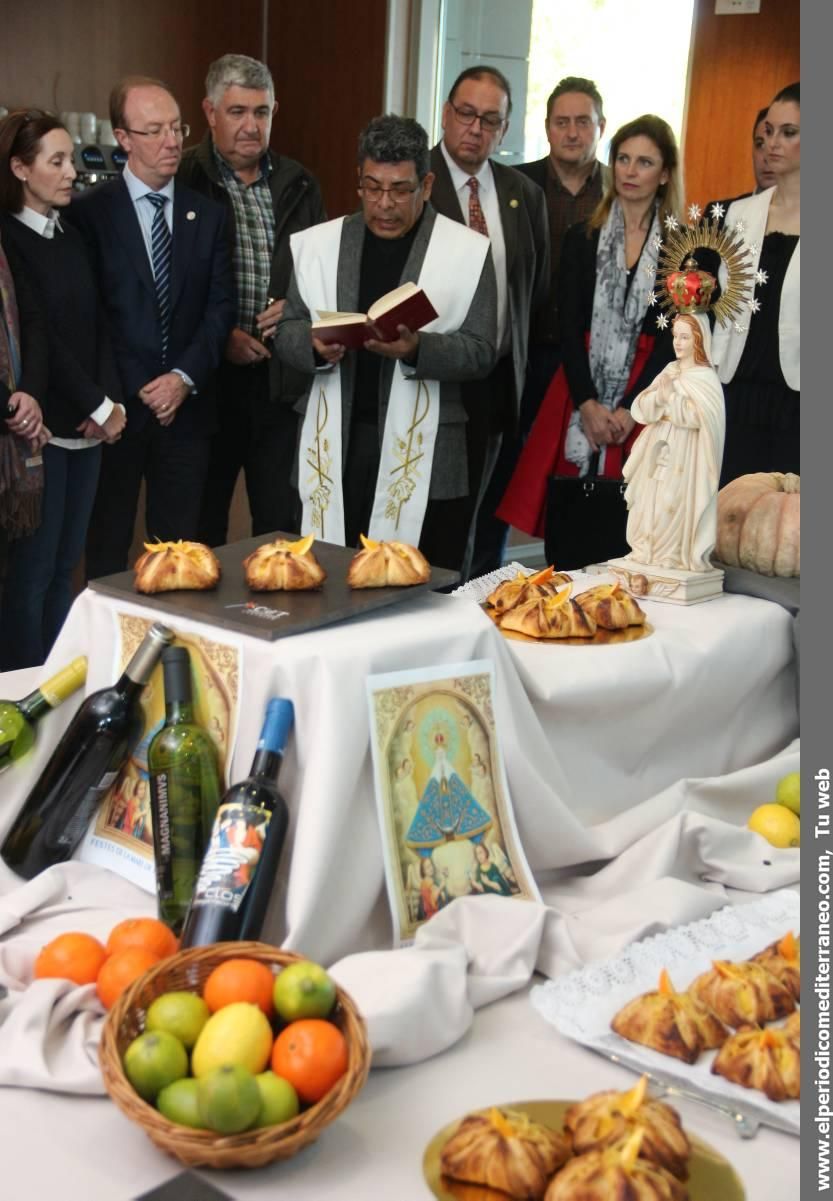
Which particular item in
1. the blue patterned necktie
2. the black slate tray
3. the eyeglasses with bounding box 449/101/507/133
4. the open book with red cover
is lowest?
the black slate tray

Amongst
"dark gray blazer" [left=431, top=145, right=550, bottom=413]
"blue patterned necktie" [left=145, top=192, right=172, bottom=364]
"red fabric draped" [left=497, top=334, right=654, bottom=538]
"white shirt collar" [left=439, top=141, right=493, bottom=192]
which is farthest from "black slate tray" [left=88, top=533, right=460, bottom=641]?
"white shirt collar" [left=439, top=141, right=493, bottom=192]

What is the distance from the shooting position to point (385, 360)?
130 inches

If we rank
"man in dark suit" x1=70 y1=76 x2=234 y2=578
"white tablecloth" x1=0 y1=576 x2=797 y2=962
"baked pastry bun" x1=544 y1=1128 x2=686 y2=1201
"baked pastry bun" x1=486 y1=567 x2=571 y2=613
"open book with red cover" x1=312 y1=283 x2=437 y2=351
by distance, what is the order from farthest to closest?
"man in dark suit" x1=70 y1=76 x2=234 y2=578
"open book with red cover" x1=312 y1=283 x2=437 y2=351
"baked pastry bun" x1=486 y1=567 x2=571 y2=613
"white tablecloth" x1=0 y1=576 x2=797 y2=962
"baked pastry bun" x1=544 y1=1128 x2=686 y2=1201

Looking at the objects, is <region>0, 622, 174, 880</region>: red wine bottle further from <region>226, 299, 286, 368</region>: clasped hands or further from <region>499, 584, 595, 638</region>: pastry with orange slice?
<region>226, 299, 286, 368</region>: clasped hands

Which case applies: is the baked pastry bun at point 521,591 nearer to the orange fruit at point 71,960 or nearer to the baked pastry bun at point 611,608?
the baked pastry bun at point 611,608

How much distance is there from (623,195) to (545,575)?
159 cm

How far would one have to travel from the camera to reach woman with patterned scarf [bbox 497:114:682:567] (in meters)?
3.51

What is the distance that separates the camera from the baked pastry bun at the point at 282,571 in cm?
191

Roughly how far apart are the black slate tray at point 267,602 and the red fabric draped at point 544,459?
→ 1801 mm

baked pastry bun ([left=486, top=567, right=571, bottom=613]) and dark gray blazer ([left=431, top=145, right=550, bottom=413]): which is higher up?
dark gray blazer ([left=431, top=145, right=550, bottom=413])

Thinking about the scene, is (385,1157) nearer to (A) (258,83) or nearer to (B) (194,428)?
(B) (194,428)

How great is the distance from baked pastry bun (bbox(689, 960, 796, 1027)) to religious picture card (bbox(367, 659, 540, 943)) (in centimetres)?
32

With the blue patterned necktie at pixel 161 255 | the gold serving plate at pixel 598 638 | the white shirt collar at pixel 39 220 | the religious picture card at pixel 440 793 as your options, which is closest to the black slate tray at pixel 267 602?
the religious picture card at pixel 440 793
